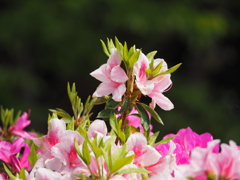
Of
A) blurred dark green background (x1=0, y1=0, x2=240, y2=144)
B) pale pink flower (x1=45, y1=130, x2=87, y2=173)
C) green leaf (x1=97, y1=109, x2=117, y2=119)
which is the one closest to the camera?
pale pink flower (x1=45, y1=130, x2=87, y2=173)

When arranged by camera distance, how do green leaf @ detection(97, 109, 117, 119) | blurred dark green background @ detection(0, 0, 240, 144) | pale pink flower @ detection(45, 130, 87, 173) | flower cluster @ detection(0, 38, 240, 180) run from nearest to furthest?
flower cluster @ detection(0, 38, 240, 180) < pale pink flower @ detection(45, 130, 87, 173) < green leaf @ detection(97, 109, 117, 119) < blurred dark green background @ detection(0, 0, 240, 144)

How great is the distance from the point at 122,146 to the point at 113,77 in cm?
17

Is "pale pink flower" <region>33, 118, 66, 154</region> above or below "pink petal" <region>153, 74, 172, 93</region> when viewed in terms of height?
below

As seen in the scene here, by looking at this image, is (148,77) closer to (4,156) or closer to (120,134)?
(120,134)

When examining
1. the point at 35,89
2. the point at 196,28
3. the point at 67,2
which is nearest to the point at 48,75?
the point at 35,89

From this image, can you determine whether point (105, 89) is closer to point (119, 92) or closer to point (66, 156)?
point (119, 92)

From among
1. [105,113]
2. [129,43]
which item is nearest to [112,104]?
[105,113]

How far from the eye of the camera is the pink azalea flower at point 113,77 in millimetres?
1033

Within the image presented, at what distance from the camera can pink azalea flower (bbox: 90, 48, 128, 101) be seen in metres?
1.03

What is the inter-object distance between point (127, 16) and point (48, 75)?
2.39 metres

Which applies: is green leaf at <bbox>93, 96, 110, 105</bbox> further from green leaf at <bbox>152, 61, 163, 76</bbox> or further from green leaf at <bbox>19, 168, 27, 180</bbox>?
green leaf at <bbox>19, 168, 27, 180</bbox>

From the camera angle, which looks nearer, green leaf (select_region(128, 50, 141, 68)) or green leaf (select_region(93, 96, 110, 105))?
green leaf (select_region(128, 50, 141, 68))

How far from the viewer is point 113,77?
1.03 m

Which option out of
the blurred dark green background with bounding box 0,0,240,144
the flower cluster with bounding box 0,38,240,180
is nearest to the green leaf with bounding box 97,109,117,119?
the flower cluster with bounding box 0,38,240,180
